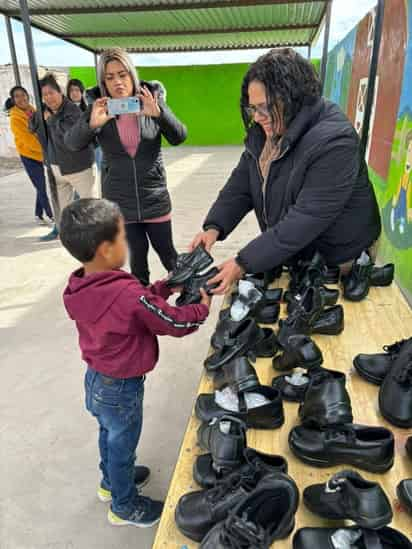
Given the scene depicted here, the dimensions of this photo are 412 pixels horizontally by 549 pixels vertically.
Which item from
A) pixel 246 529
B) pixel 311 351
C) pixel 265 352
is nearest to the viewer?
pixel 246 529

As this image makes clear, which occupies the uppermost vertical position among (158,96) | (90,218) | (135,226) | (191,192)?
(158,96)

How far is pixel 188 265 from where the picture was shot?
1569 mm

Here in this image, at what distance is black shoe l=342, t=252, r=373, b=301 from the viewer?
1.68 meters

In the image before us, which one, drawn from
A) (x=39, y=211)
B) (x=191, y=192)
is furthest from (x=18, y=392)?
(x=191, y=192)

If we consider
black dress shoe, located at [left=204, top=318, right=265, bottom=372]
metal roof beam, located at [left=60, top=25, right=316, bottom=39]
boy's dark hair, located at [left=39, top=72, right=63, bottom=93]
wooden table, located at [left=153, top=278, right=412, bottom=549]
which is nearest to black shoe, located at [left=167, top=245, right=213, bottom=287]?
black dress shoe, located at [left=204, top=318, right=265, bottom=372]

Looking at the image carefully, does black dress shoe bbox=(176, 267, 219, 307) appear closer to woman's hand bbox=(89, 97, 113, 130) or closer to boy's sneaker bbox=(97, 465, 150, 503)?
boy's sneaker bbox=(97, 465, 150, 503)

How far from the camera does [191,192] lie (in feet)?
24.1

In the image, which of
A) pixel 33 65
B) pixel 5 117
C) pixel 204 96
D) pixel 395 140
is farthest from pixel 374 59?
pixel 204 96

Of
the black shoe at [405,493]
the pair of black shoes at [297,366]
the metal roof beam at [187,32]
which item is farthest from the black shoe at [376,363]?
the metal roof beam at [187,32]

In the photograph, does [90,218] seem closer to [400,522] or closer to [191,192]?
[400,522]

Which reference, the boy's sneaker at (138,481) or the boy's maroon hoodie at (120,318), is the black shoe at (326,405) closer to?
the boy's maroon hoodie at (120,318)

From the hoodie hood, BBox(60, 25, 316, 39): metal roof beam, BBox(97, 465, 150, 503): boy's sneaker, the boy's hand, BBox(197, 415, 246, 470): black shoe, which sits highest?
BBox(60, 25, 316, 39): metal roof beam

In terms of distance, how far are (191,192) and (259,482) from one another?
22.2ft

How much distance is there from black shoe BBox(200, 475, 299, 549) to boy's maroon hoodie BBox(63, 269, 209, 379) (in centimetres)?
56
